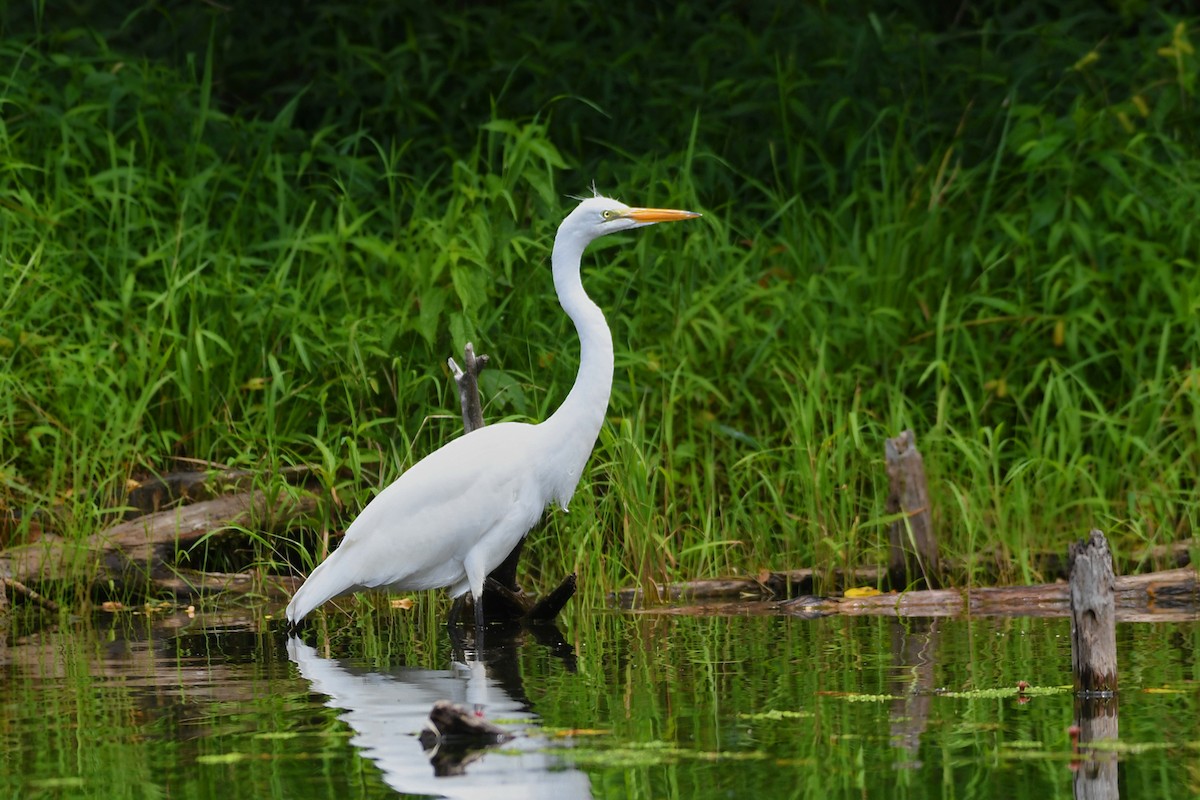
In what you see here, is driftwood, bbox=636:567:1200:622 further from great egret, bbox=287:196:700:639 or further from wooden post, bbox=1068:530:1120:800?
wooden post, bbox=1068:530:1120:800

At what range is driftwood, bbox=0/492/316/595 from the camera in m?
7.16

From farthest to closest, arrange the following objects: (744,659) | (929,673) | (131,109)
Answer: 1. (131,109)
2. (744,659)
3. (929,673)

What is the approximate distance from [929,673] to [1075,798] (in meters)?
1.55

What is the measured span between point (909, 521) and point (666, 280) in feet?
7.70

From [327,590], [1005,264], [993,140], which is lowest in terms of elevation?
[327,590]

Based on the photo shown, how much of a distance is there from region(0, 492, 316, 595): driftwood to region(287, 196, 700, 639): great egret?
123 cm

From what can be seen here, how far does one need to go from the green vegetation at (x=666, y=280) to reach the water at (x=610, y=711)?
1.03 m

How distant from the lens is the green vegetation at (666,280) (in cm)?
744

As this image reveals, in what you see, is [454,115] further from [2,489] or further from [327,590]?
[327,590]

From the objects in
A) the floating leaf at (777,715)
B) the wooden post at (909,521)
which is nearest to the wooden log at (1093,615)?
the floating leaf at (777,715)

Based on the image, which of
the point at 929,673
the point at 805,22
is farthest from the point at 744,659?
the point at 805,22

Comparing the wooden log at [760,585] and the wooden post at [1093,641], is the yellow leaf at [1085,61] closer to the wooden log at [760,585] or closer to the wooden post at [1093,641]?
the wooden log at [760,585]

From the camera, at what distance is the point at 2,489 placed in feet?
24.4

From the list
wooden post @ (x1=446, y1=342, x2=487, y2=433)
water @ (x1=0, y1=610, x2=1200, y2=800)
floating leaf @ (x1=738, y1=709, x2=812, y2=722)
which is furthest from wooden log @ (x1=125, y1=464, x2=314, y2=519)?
floating leaf @ (x1=738, y1=709, x2=812, y2=722)
